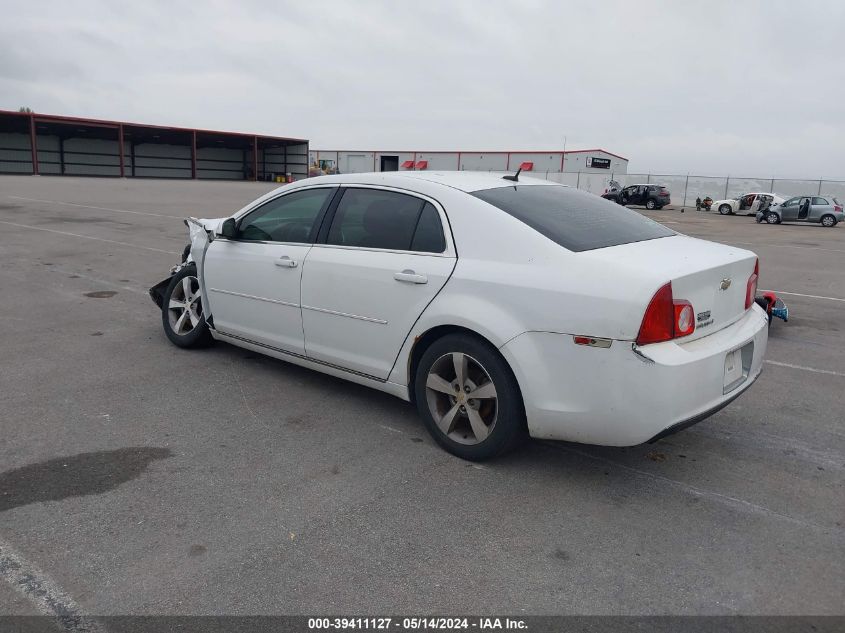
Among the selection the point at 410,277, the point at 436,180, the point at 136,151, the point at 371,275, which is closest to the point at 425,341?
the point at 410,277

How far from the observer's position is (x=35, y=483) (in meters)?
3.40

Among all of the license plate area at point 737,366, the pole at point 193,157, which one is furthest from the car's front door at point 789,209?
the pole at point 193,157

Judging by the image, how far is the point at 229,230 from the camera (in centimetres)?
512

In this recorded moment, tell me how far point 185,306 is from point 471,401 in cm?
316

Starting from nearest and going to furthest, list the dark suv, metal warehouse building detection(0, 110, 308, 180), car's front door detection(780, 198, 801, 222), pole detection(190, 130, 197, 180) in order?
car's front door detection(780, 198, 801, 222) → the dark suv → metal warehouse building detection(0, 110, 308, 180) → pole detection(190, 130, 197, 180)

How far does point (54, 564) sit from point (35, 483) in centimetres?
81

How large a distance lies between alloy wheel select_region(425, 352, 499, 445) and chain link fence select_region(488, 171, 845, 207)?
40.8 metres

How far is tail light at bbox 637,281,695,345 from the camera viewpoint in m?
3.17

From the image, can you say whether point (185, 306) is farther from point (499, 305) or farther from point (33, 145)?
point (33, 145)

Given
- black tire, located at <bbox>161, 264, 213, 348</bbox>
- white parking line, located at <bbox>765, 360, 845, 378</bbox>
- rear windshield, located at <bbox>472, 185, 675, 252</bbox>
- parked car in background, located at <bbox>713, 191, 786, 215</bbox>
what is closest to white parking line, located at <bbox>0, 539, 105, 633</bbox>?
rear windshield, located at <bbox>472, 185, 675, 252</bbox>

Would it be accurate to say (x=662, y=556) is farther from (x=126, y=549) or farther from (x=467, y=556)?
(x=126, y=549)

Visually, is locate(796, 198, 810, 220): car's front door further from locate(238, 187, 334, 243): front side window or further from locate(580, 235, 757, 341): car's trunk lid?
locate(238, 187, 334, 243): front side window

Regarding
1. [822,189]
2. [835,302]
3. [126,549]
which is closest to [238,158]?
[822,189]

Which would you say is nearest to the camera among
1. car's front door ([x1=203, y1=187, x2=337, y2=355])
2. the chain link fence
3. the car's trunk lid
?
the car's trunk lid
